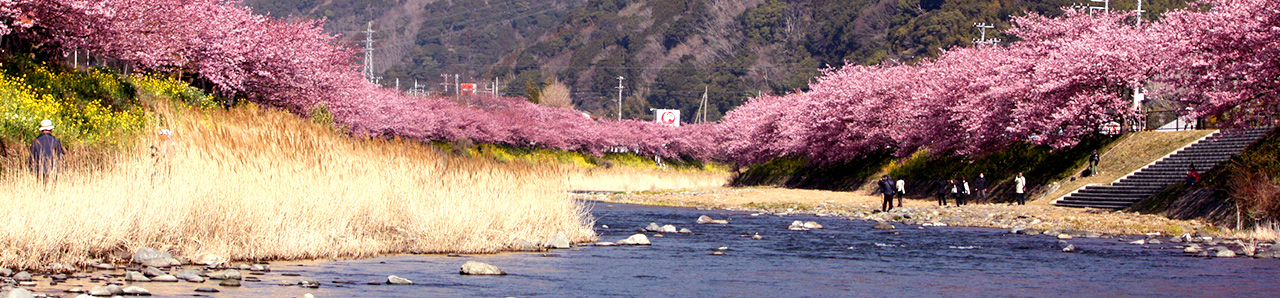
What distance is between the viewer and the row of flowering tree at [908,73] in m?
32.5

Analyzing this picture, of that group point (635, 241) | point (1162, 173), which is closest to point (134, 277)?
point (635, 241)

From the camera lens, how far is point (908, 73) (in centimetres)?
6588

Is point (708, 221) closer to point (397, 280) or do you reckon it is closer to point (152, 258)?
point (397, 280)

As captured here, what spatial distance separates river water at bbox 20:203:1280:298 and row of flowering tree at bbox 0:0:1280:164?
10488 millimetres

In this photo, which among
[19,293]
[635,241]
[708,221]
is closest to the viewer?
[19,293]

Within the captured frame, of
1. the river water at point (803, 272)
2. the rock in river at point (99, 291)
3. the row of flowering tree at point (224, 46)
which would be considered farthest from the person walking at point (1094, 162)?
the rock in river at point (99, 291)

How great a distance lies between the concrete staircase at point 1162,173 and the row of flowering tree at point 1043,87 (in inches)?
92.5

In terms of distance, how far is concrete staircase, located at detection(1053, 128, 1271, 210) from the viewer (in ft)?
132

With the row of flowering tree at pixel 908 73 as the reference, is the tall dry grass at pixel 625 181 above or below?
below

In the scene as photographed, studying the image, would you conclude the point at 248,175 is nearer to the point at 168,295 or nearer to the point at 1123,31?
the point at 168,295

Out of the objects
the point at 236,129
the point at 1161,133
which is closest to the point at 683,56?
the point at 1161,133

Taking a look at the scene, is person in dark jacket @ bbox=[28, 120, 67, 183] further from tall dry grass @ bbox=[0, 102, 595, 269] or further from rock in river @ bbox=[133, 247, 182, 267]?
rock in river @ bbox=[133, 247, 182, 267]

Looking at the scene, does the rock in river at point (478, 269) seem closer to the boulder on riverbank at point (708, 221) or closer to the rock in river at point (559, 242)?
the rock in river at point (559, 242)

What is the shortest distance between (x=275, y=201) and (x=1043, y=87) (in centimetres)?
3399
